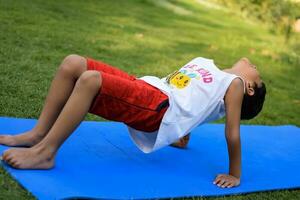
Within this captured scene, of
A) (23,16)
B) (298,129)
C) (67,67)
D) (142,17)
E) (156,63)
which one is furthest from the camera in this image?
(142,17)

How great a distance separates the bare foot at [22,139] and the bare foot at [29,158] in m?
0.17

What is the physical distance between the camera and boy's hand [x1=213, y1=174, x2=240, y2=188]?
2604 mm

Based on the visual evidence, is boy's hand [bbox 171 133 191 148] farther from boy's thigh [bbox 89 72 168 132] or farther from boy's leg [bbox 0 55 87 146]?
boy's leg [bbox 0 55 87 146]

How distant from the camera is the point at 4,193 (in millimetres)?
2029

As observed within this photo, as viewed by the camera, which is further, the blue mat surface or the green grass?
the green grass

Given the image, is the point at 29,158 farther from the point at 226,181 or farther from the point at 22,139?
the point at 226,181

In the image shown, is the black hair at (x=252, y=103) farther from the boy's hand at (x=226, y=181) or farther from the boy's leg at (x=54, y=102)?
the boy's leg at (x=54, y=102)

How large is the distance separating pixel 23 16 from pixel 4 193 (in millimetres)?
4267

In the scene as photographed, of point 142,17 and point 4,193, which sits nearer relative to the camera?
point 4,193

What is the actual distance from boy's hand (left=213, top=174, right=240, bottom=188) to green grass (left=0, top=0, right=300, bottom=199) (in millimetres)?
109

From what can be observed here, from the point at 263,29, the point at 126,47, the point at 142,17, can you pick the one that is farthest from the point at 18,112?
the point at 263,29

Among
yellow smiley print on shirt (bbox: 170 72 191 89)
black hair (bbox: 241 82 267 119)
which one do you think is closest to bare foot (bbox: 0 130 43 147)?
yellow smiley print on shirt (bbox: 170 72 191 89)

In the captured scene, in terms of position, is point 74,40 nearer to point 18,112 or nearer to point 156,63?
point 156,63

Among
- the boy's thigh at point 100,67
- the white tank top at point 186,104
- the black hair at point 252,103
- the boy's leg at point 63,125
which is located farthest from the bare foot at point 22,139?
the black hair at point 252,103
